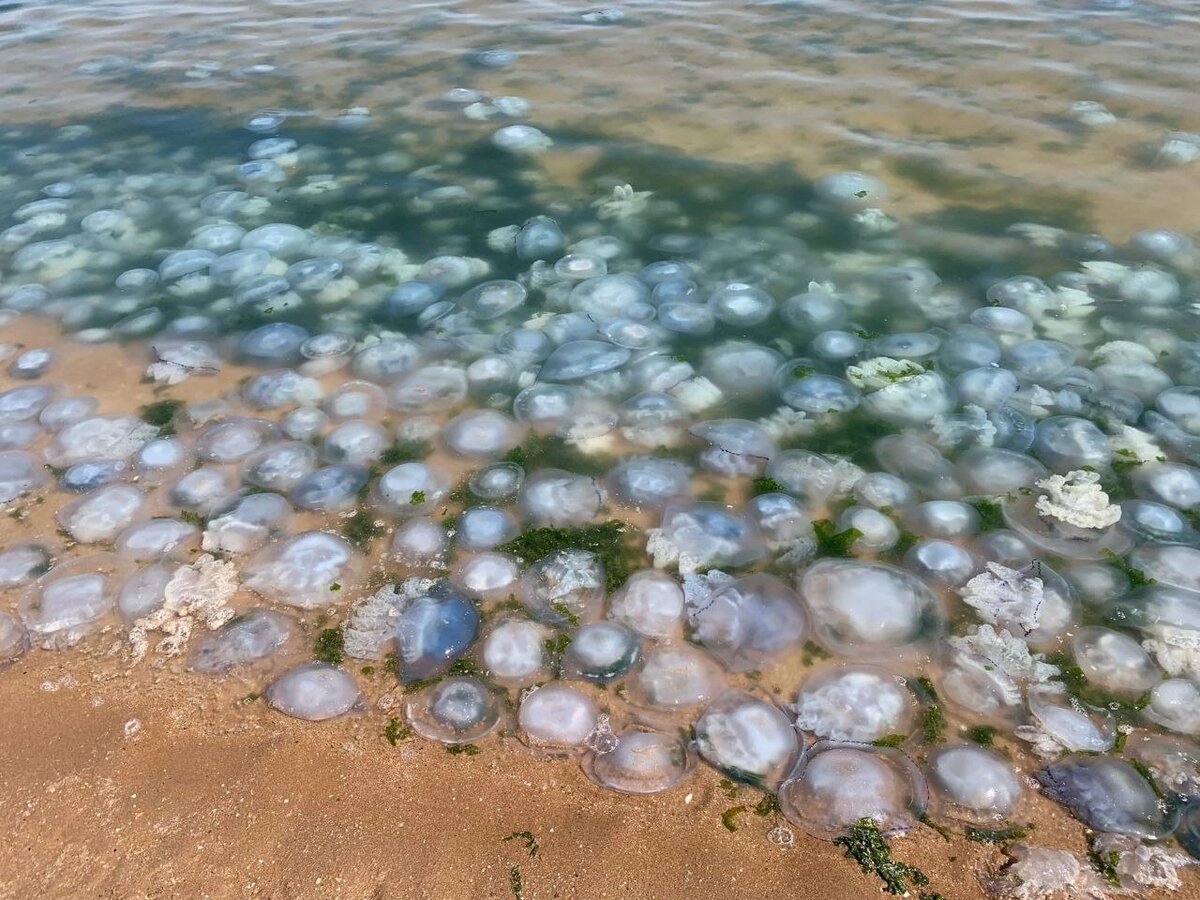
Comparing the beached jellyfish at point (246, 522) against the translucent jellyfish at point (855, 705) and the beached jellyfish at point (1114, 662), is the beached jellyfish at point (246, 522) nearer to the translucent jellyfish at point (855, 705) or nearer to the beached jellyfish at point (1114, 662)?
the translucent jellyfish at point (855, 705)

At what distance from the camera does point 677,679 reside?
104 inches

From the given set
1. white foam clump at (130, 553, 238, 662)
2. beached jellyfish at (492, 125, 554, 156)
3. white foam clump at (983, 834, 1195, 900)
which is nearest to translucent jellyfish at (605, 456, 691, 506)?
white foam clump at (130, 553, 238, 662)

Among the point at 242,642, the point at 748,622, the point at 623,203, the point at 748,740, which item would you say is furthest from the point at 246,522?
the point at 623,203

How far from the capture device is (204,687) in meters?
2.72

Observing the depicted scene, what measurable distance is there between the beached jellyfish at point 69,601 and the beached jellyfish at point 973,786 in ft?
9.53

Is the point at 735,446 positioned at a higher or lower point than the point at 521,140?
lower

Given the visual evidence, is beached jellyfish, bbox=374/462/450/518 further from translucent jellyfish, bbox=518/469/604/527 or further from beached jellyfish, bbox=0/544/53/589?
beached jellyfish, bbox=0/544/53/589

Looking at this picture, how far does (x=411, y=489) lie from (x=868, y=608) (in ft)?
6.07

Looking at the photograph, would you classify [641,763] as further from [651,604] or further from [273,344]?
[273,344]

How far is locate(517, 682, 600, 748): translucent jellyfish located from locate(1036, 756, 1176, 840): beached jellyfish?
1365mm

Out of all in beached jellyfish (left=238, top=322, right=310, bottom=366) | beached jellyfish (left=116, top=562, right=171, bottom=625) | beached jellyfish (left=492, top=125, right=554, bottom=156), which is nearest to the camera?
beached jellyfish (left=116, top=562, right=171, bottom=625)

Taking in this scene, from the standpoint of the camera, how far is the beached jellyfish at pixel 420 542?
311 centimetres

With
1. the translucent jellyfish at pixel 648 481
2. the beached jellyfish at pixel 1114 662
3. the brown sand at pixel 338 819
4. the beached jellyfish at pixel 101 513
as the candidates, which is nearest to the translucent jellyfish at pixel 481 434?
the translucent jellyfish at pixel 648 481

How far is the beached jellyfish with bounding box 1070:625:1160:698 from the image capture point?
261 cm
